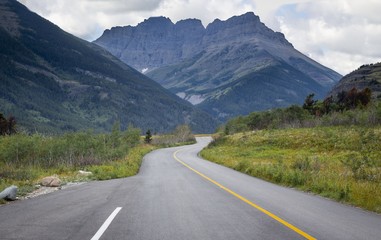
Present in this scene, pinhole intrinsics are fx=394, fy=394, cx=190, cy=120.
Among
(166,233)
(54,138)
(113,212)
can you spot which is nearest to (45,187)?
(113,212)

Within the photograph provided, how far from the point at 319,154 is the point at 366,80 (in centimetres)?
14015

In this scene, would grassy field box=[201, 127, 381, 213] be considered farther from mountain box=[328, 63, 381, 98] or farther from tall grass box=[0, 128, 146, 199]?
mountain box=[328, 63, 381, 98]

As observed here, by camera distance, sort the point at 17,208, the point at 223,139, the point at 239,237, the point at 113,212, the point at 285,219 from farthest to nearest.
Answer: the point at 223,139 < the point at 17,208 < the point at 113,212 < the point at 285,219 < the point at 239,237

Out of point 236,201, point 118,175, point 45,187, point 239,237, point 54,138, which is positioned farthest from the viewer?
point 54,138

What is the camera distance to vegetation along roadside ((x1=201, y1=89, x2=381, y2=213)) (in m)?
15.2

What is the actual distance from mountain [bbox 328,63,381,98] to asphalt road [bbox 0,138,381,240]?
131 meters

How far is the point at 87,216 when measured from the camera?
9.98 m

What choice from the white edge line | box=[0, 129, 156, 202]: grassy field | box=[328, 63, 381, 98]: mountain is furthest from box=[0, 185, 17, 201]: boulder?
box=[328, 63, 381, 98]: mountain

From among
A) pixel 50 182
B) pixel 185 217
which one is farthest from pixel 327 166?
pixel 185 217

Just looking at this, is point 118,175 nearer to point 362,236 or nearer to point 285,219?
point 285,219

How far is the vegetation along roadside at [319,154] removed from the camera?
15.2 meters

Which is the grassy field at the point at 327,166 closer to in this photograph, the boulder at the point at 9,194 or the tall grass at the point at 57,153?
the tall grass at the point at 57,153

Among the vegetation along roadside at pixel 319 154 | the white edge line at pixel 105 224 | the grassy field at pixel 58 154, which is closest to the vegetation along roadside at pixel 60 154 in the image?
the grassy field at pixel 58 154

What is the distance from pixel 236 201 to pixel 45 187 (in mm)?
9872
